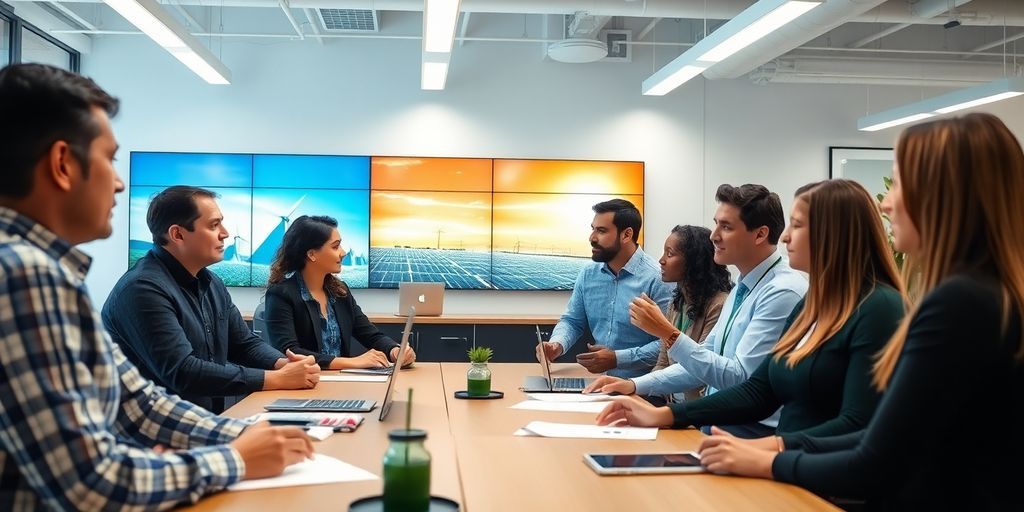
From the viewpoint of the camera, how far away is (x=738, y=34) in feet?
14.8

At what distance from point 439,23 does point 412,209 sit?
2.49m

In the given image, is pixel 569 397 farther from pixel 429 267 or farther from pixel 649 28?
pixel 649 28

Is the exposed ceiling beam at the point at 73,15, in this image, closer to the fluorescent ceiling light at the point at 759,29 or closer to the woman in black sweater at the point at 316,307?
the woman in black sweater at the point at 316,307

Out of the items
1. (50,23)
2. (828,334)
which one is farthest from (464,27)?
(828,334)

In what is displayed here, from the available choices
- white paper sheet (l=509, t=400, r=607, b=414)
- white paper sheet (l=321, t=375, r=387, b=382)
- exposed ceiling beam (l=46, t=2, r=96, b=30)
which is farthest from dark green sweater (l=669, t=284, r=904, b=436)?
exposed ceiling beam (l=46, t=2, r=96, b=30)

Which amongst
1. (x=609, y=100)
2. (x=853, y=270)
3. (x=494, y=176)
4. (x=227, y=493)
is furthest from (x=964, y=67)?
(x=227, y=493)

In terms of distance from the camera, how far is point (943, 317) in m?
1.29

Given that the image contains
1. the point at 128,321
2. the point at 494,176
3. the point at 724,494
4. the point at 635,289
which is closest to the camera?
the point at 724,494

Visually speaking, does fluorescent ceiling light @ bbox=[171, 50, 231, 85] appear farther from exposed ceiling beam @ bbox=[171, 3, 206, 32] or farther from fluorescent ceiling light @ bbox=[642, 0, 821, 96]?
fluorescent ceiling light @ bbox=[642, 0, 821, 96]

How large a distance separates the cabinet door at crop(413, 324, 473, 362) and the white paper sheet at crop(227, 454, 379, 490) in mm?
4376

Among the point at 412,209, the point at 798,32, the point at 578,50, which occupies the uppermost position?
the point at 578,50

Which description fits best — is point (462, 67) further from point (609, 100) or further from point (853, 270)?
point (853, 270)

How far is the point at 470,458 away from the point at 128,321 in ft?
4.83

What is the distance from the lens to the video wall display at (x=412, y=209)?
655cm
